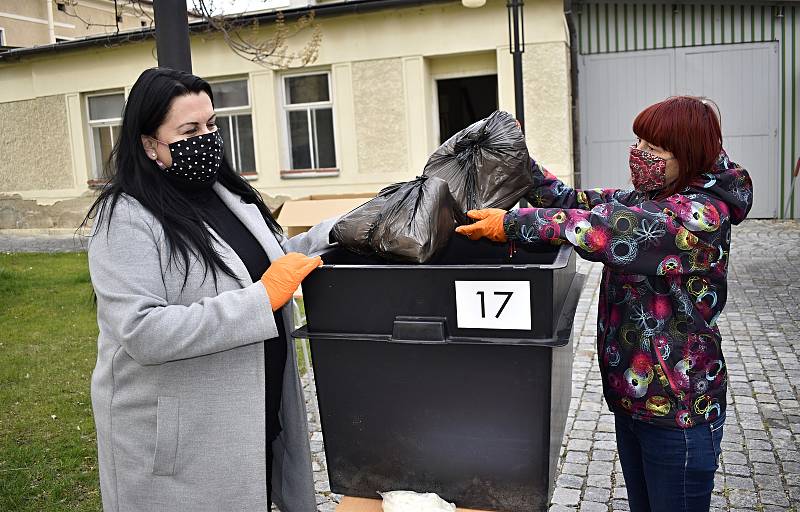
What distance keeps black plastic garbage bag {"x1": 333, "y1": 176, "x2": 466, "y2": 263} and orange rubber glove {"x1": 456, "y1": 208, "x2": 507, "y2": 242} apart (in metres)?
0.06

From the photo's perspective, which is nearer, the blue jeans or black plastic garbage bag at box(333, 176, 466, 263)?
black plastic garbage bag at box(333, 176, 466, 263)

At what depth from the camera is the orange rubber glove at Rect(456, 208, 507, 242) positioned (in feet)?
5.91

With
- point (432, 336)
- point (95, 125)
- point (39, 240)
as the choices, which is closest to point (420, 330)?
point (432, 336)

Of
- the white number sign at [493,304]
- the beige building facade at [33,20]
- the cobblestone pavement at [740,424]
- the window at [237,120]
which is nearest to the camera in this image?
the white number sign at [493,304]

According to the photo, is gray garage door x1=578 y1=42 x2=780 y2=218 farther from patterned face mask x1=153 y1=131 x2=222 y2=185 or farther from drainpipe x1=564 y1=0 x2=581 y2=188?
patterned face mask x1=153 y1=131 x2=222 y2=185

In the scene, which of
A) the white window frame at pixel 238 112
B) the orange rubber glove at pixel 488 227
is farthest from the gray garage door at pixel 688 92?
the orange rubber glove at pixel 488 227

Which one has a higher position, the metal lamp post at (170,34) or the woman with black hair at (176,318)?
the metal lamp post at (170,34)

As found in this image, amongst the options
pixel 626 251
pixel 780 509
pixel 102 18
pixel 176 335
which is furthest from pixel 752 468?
pixel 102 18

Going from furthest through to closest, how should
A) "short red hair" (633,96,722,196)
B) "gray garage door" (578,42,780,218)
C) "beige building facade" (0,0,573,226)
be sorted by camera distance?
"gray garage door" (578,42,780,218)
"beige building facade" (0,0,573,226)
"short red hair" (633,96,722,196)

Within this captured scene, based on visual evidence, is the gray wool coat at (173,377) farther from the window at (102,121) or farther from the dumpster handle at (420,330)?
the window at (102,121)

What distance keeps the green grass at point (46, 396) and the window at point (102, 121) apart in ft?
16.6

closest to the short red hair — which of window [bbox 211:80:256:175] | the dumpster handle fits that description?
the dumpster handle

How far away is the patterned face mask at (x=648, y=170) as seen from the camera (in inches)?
75.1

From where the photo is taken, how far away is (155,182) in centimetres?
192
